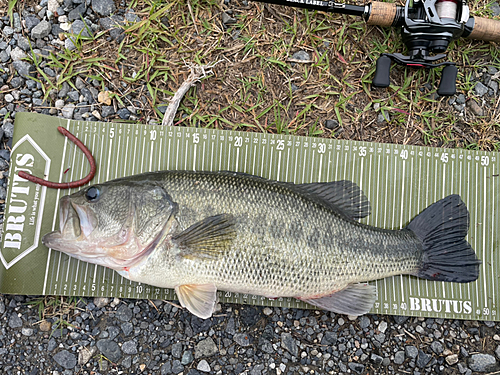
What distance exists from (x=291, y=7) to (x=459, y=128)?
212cm

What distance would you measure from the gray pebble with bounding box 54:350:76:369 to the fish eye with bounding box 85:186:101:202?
1.54 metres

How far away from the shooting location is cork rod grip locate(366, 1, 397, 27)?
3.13 meters

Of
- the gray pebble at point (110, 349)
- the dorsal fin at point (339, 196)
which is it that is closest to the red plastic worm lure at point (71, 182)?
the dorsal fin at point (339, 196)

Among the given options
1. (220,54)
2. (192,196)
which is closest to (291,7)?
(220,54)

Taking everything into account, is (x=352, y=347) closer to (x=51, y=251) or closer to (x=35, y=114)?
(x=51, y=251)

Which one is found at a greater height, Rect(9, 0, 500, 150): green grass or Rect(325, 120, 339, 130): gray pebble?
Rect(9, 0, 500, 150): green grass

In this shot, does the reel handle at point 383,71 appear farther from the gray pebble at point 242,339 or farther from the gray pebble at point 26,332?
the gray pebble at point 26,332

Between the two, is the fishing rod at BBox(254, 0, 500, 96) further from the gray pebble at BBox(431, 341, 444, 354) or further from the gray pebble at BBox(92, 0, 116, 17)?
the gray pebble at BBox(431, 341, 444, 354)

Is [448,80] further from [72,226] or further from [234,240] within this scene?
[72,226]

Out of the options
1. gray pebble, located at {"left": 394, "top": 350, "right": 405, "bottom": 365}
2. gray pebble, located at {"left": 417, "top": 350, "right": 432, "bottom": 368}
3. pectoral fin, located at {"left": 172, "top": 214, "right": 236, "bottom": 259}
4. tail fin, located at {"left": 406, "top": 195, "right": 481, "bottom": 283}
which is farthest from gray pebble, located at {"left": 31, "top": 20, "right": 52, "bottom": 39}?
gray pebble, located at {"left": 417, "top": 350, "right": 432, "bottom": 368}

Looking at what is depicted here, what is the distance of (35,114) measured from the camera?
10.1 feet

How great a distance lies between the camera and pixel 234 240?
2516mm

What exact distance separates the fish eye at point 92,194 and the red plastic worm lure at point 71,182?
0.62 meters

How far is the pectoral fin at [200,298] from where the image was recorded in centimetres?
262
